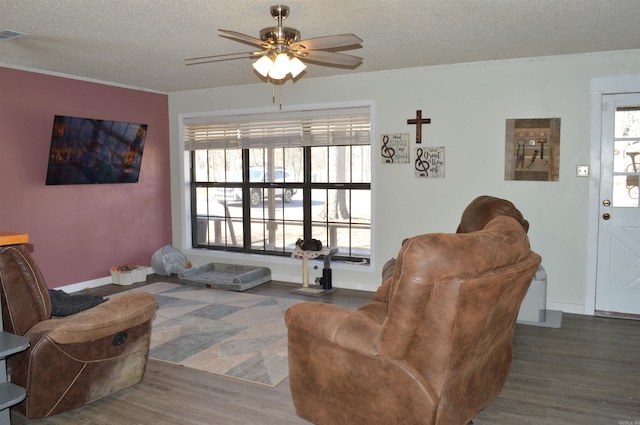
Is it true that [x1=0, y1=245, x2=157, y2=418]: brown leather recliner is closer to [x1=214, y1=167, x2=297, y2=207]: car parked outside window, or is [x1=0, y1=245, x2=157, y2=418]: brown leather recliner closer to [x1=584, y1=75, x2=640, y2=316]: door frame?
[x1=214, y1=167, x2=297, y2=207]: car parked outside window

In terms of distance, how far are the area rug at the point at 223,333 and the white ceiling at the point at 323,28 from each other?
7.98ft

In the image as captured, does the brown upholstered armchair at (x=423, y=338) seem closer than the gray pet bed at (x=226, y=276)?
Yes

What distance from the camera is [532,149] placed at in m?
4.69

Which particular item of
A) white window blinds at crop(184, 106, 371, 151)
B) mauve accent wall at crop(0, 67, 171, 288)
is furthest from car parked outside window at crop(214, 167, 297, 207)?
mauve accent wall at crop(0, 67, 171, 288)

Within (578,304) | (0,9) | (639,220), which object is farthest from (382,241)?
(0,9)

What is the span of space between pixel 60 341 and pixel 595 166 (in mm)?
4511

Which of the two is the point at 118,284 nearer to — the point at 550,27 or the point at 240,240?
the point at 240,240

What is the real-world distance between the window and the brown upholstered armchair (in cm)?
322

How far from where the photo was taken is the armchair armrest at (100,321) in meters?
2.56

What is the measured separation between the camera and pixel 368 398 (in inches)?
89.0

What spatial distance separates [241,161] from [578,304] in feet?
13.9

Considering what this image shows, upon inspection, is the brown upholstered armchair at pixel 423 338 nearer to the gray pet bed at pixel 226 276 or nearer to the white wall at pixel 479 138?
the white wall at pixel 479 138

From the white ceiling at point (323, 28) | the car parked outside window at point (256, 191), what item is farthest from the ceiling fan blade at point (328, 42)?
the car parked outside window at point (256, 191)

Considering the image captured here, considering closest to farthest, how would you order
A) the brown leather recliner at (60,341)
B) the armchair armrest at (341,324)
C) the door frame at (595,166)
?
1. the armchair armrest at (341,324)
2. the brown leather recliner at (60,341)
3. the door frame at (595,166)
